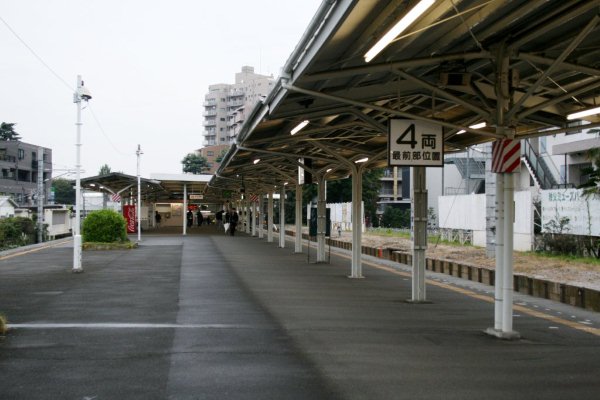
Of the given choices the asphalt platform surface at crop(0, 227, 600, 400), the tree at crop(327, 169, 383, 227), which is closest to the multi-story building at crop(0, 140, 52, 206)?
the tree at crop(327, 169, 383, 227)

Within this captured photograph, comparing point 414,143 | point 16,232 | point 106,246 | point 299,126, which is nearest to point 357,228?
point 299,126

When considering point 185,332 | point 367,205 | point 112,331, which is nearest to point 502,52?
point 185,332

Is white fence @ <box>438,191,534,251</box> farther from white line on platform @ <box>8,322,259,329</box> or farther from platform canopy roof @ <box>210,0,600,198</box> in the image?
white line on platform @ <box>8,322,259,329</box>

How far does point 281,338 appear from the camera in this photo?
793cm

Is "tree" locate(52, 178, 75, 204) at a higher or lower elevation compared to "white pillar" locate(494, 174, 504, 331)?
higher

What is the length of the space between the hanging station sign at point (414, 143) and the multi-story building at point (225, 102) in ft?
358

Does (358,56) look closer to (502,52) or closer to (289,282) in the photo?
(502,52)

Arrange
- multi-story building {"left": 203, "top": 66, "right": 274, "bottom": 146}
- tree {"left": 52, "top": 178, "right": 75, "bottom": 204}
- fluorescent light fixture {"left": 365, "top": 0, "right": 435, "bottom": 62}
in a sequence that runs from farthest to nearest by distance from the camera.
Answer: multi-story building {"left": 203, "top": 66, "right": 274, "bottom": 146} → tree {"left": 52, "top": 178, "right": 75, "bottom": 204} → fluorescent light fixture {"left": 365, "top": 0, "right": 435, "bottom": 62}

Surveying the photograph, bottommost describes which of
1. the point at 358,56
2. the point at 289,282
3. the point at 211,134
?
the point at 289,282

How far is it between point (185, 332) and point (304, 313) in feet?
7.48

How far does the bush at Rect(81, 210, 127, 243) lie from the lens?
26.1 m

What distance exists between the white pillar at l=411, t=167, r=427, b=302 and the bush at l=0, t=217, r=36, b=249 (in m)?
22.4

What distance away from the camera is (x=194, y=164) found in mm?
104938

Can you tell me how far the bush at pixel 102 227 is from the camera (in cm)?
2609
